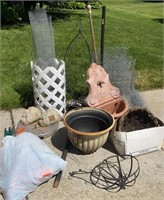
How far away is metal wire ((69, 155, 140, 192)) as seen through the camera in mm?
2760

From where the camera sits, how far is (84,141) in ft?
9.63

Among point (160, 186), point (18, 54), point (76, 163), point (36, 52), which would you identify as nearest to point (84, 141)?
point (76, 163)

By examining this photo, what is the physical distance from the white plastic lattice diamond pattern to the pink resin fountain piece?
0.32 m

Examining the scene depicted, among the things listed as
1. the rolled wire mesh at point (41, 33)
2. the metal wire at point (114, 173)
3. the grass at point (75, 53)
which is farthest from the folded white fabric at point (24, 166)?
the grass at point (75, 53)

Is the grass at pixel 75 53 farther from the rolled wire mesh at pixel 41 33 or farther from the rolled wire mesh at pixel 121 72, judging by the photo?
the rolled wire mesh at pixel 41 33

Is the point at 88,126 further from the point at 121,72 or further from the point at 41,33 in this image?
the point at 41,33

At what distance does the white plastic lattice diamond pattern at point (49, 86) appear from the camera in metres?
3.44

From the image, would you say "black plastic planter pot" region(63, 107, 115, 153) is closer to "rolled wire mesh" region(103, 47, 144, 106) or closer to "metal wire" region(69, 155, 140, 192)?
"metal wire" region(69, 155, 140, 192)

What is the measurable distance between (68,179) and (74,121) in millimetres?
573

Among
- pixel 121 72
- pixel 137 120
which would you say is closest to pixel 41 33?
pixel 121 72

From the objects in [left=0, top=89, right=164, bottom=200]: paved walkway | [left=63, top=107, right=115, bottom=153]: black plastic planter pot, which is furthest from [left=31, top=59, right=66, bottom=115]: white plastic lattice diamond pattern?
[left=63, top=107, right=115, bottom=153]: black plastic planter pot

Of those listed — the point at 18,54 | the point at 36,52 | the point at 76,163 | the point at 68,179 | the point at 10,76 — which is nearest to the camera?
the point at 68,179

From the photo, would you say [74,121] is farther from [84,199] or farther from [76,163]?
[84,199]

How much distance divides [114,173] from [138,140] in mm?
382
